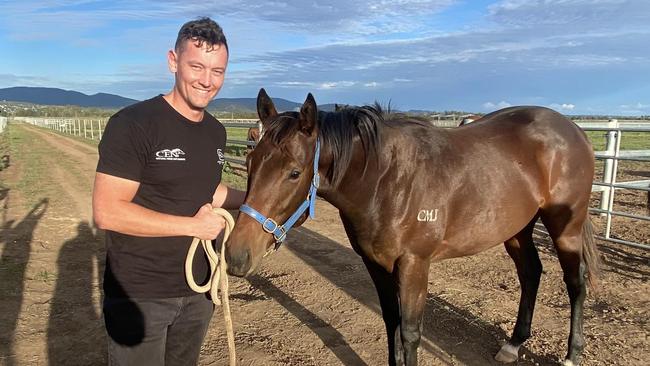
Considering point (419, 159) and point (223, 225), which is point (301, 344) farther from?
point (223, 225)

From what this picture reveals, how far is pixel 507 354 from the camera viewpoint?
130 inches

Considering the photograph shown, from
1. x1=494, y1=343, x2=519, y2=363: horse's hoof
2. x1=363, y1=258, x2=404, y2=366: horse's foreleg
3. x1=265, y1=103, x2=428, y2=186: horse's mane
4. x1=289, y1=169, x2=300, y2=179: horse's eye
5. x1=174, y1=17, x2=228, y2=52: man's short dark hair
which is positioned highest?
x1=174, y1=17, x2=228, y2=52: man's short dark hair

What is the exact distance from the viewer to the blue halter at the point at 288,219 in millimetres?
2020

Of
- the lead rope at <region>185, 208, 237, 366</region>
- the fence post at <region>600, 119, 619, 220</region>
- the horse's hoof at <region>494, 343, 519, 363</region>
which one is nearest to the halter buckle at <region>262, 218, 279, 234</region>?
the lead rope at <region>185, 208, 237, 366</region>

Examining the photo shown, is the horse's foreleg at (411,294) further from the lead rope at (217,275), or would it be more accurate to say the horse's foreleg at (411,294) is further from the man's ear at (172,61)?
the man's ear at (172,61)

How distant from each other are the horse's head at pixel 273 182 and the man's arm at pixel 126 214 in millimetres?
327

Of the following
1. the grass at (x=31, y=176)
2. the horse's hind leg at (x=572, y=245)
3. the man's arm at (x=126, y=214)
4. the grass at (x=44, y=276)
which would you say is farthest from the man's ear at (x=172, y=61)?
the grass at (x=31, y=176)

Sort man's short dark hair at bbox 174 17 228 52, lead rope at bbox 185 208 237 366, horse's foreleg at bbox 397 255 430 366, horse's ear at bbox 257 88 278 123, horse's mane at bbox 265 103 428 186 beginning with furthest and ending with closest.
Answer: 1. horse's foreleg at bbox 397 255 430 366
2. horse's ear at bbox 257 88 278 123
3. horse's mane at bbox 265 103 428 186
4. lead rope at bbox 185 208 237 366
5. man's short dark hair at bbox 174 17 228 52

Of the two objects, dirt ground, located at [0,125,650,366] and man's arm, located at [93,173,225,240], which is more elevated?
man's arm, located at [93,173,225,240]

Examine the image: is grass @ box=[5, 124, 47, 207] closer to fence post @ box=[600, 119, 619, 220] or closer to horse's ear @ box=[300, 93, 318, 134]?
horse's ear @ box=[300, 93, 318, 134]

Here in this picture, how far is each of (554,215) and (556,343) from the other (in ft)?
3.43

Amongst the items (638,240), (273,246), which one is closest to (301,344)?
(273,246)

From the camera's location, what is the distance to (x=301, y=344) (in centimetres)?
354

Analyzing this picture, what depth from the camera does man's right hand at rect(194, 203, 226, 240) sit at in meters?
1.76
